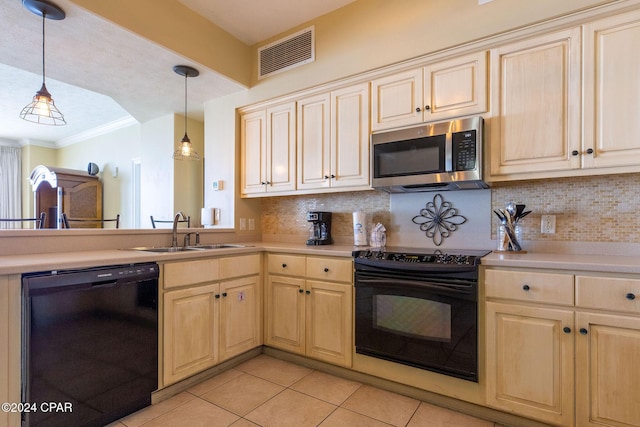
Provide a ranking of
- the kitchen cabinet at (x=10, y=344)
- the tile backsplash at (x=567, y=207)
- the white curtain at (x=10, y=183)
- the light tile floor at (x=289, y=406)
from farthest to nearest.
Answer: the white curtain at (x=10, y=183) → the tile backsplash at (x=567, y=207) → the light tile floor at (x=289, y=406) → the kitchen cabinet at (x=10, y=344)

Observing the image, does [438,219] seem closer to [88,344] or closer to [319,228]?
[319,228]

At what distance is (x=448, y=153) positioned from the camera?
205cm

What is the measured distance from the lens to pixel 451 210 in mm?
2404

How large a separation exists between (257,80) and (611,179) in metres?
2.83

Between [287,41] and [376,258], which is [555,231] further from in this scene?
[287,41]

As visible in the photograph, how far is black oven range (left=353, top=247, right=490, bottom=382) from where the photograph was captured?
1803 mm

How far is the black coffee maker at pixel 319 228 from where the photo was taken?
2830mm

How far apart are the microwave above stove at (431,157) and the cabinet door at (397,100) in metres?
0.12

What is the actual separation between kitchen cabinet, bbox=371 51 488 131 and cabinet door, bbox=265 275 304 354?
1393 mm

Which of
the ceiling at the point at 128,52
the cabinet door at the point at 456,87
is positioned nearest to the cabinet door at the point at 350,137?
the cabinet door at the point at 456,87

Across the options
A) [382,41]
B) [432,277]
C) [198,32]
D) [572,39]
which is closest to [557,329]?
[432,277]

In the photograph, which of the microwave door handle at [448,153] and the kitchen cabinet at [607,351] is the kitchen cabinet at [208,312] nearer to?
the microwave door handle at [448,153]

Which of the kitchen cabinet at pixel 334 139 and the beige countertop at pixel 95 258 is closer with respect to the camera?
the beige countertop at pixel 95 258

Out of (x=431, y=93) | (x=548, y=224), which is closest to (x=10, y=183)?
(x=431, y=93)
